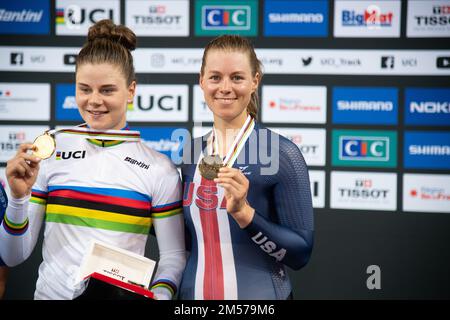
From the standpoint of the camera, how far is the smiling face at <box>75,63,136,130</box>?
1.51 m

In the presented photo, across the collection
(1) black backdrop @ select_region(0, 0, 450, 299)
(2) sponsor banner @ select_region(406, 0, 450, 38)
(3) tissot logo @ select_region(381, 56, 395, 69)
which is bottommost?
(1) black backdrop @ select_region(0, 0, 450, 299)

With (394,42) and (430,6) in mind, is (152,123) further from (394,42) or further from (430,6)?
(430,6)

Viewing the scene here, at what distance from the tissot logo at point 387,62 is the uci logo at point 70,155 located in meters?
2.77

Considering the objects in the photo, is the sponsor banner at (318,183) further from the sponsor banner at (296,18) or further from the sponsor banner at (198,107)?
the sponsor banner at (296,18)

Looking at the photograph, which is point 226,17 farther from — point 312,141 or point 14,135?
point 14,135

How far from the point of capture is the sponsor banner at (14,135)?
12.6 feet

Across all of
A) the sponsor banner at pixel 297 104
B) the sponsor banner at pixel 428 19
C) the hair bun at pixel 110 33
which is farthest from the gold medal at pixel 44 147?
the sponsor banner at pixel 428 19

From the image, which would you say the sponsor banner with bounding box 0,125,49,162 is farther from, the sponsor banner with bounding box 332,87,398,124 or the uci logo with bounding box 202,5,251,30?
the sponsor banner with bounding box 332,87,398,124

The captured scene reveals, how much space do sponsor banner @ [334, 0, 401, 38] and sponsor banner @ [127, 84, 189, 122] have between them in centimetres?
127

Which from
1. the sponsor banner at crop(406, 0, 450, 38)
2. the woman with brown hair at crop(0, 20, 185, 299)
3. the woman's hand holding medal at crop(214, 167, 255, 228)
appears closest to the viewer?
the woman's hand holding medal at crop(214, 167, 255, 228)

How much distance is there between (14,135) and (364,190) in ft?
8.99

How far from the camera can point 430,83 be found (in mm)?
3703

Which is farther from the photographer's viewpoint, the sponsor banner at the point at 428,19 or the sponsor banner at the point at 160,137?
the sponsor banner at the point at 160,137

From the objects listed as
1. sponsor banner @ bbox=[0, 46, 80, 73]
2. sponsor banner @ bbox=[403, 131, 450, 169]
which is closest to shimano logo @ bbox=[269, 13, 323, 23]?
sponsor banner @ bbox=[403, 131, 450, 169]
